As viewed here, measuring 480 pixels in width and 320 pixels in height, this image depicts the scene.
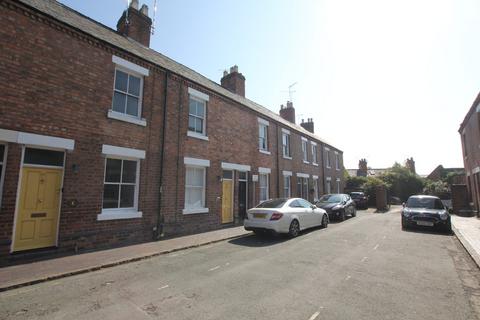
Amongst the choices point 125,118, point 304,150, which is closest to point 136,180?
point 125,118

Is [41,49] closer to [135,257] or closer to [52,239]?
[52,239]

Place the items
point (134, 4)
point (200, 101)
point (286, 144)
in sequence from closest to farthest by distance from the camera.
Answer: point (134, 4), point (200, 101), point (286, 144)

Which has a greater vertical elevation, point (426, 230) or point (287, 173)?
point (287, 173)

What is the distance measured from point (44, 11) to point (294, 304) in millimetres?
9453

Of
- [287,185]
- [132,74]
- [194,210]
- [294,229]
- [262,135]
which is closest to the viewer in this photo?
[132,74]

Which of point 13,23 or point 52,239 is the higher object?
point 13,23

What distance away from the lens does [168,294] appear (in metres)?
4.70

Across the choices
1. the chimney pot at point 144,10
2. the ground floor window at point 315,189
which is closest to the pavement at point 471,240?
the ground floor window at point 315,189

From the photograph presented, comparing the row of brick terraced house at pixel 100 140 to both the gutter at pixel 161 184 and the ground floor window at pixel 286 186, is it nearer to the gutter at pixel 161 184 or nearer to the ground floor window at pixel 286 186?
the gutter at pixel 161 184

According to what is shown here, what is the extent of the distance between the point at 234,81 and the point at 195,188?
8.95m

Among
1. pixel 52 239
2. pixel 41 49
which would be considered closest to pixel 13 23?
pixel 41 49

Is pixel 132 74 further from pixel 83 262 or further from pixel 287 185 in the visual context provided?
pixel 287 185

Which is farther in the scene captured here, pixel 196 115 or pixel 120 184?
pixel 196 115

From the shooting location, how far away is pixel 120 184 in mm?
8828
